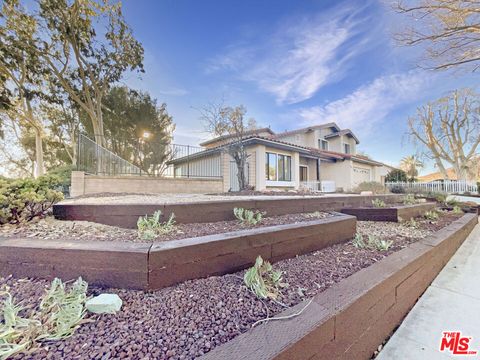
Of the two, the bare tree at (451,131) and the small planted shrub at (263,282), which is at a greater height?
the bare tree at (451,131)

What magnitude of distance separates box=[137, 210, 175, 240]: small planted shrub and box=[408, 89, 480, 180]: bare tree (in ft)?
73.7

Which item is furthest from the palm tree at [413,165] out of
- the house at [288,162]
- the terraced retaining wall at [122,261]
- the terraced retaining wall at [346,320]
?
the terraced retaining wall at [122,261]

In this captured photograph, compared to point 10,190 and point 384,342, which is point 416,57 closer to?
point 384,342

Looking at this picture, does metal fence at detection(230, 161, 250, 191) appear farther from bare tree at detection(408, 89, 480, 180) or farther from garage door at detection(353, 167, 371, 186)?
bare tree at detection(408, 89, 480, 180)

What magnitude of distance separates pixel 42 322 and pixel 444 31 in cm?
984

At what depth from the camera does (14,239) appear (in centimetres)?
163

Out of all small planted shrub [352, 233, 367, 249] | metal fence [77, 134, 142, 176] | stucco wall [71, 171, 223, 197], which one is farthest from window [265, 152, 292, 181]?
small planted shrub [352, 233, 367, 249]

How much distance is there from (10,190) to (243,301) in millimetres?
2539

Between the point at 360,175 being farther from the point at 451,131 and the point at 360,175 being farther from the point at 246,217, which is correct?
the point at 246,217

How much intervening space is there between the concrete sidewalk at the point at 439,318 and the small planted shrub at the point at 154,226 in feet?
6.27

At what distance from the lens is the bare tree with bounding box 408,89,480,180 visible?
16533mm

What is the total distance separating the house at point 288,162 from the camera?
9.41 meters

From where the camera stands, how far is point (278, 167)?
1111 centimetres

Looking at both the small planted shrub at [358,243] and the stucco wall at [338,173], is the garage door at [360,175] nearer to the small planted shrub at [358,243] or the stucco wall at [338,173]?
the stucco wall at [338,173]
